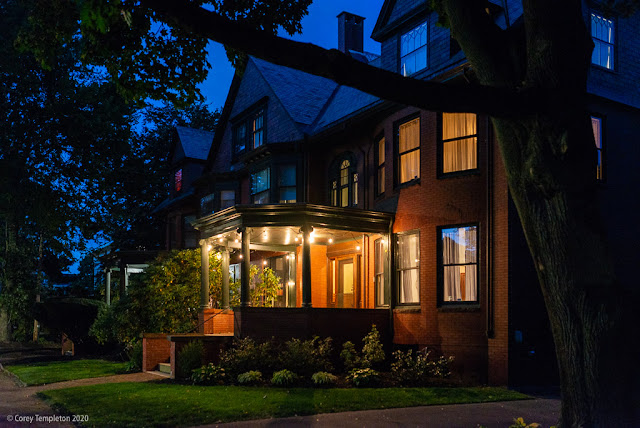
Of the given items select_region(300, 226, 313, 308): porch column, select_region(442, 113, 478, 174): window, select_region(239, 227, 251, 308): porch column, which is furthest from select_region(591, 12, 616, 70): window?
select_region(239, 227, 251, 308): porch column

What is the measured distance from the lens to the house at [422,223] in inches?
578

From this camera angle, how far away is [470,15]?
7.38 metres

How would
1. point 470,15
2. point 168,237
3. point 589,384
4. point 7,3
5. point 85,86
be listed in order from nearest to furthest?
point 589,384
point 470,15
point 7,3
point 85,86
point 168,237

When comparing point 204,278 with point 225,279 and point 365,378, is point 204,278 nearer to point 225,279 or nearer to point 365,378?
point 225,279

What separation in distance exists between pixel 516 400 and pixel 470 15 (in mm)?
7663

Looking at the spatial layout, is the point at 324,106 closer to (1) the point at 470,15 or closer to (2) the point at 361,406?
(2) the point at 361,406

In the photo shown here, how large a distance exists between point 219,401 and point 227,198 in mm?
16213

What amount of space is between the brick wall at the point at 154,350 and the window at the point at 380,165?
754cm

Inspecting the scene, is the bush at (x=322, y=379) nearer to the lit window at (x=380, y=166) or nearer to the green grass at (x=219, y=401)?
the green grass at (x=219, y=401)

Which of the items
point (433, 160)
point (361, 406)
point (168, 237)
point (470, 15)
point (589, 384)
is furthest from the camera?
point (168, 237)

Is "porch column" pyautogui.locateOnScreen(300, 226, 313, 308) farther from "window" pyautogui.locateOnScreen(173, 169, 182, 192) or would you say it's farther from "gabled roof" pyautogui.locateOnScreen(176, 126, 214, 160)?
"window" pyautogui.locateOnScreen(173, 169, 182, 192)

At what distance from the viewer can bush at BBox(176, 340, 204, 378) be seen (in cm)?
1580

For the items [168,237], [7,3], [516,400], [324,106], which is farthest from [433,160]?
[7,3]

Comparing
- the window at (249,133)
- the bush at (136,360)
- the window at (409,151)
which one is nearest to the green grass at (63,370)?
the bush at (136,360)
